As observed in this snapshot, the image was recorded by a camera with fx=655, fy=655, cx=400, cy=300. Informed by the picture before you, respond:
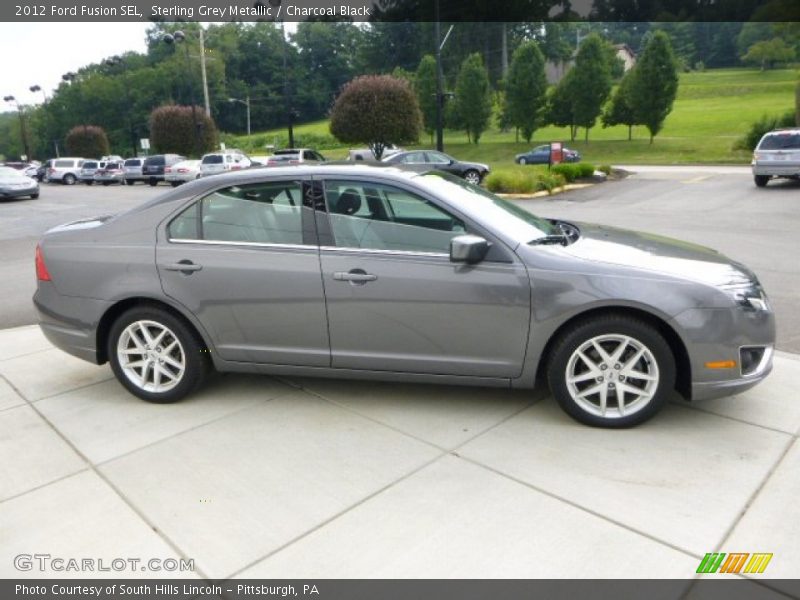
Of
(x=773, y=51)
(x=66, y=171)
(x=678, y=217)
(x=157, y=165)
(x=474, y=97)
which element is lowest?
(x=678, y=217)

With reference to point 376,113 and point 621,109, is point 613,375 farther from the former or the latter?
point 621,109

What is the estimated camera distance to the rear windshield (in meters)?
18.3

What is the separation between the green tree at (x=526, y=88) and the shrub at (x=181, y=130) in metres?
22.2

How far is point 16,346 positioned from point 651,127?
137 feet

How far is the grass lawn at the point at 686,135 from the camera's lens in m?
39.7

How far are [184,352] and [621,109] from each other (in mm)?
44886

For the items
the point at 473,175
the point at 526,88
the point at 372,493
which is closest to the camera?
the point at 372,493

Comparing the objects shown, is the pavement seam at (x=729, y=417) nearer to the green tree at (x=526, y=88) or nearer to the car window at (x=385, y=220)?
the car window at (x=385, y=220)

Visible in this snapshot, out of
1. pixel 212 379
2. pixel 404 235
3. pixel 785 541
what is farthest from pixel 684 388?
pixel 212 379

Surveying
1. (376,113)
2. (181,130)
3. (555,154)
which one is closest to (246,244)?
(555,154)

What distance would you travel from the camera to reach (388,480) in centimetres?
331

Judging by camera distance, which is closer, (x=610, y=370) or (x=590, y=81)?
(x=610, y=370)

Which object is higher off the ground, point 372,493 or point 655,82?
point 655,82

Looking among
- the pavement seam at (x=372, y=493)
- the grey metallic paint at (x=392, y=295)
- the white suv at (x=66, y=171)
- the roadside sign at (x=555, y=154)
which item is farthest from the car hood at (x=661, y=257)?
the white suv at (x=66, y=171)
